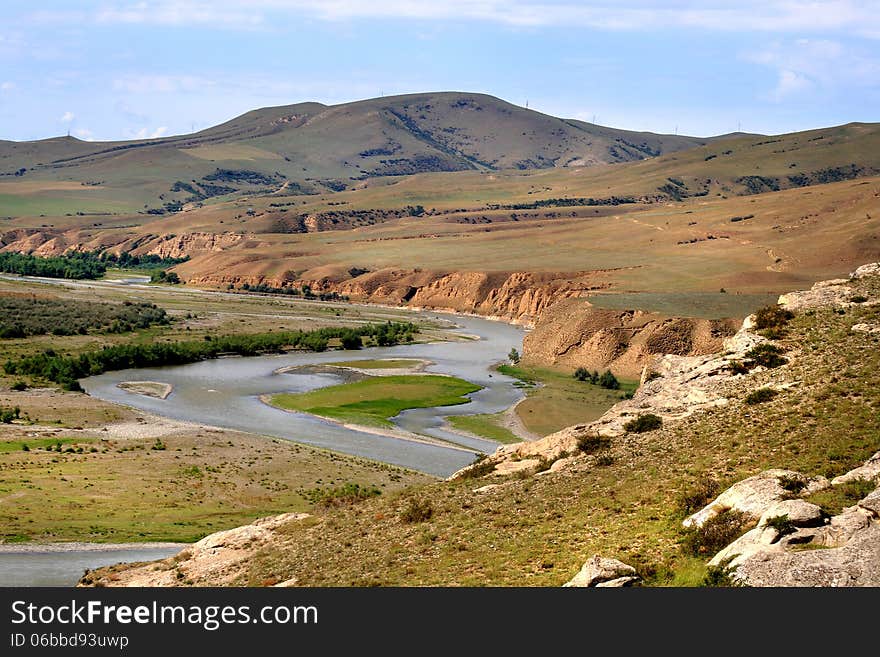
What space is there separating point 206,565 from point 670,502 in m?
13.5

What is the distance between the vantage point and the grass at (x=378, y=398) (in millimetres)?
75938

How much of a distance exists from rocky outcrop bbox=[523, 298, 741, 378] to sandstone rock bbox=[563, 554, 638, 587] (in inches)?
2718

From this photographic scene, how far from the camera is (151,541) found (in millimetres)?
41844

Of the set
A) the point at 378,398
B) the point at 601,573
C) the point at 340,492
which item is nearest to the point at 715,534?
the point at 601,573

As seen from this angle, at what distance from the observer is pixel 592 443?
3347 centimetres

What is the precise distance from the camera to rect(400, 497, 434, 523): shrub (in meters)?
31.2

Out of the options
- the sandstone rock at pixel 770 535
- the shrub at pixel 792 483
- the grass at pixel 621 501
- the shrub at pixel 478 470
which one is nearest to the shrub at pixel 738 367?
the grass at pixel 621 501

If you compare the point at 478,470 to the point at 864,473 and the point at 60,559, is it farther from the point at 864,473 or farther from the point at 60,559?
the point at 60,559

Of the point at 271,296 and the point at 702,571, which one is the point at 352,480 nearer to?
the point at 702,571

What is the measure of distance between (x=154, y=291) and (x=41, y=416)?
10096 centimetres

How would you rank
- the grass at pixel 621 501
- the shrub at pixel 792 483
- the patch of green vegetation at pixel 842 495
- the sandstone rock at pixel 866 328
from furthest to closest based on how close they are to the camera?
the sandstone rock at pixel 866 328, the grass at pixel 621 501, the shrub at pixel 792 483, the patch of green vegetation at pixel 842 495

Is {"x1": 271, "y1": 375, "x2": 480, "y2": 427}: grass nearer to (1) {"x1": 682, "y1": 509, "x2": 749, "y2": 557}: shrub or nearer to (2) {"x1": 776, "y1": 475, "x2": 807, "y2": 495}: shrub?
(2) {"x1": 776, "y1": 475, "x2": 807, "y2": 495}: shrub

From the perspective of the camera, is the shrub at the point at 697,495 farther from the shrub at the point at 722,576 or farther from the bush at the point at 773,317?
the bush at the point at 773,317

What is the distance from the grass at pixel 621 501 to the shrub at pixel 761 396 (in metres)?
0.23
